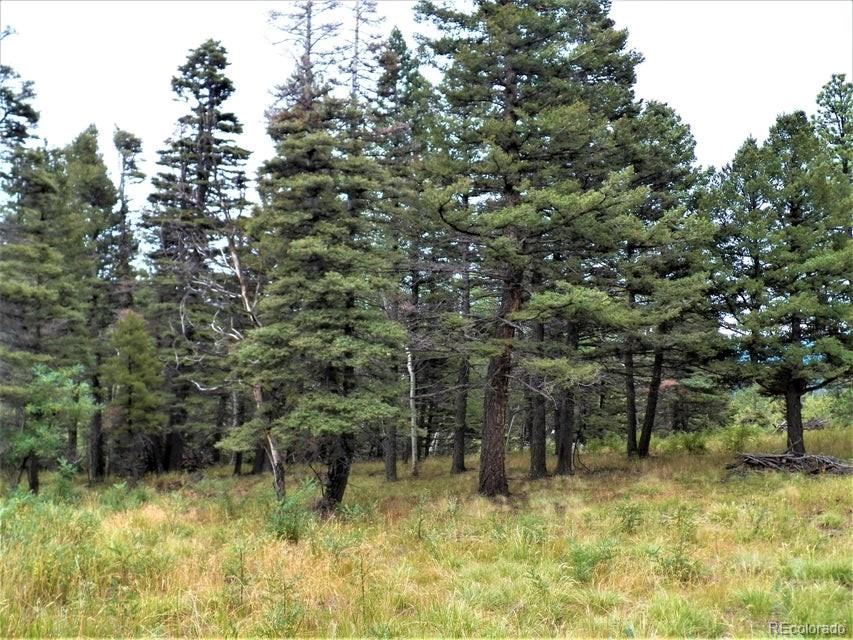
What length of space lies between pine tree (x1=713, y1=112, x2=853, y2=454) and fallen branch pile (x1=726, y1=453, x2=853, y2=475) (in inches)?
22.0

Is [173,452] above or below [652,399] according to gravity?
below

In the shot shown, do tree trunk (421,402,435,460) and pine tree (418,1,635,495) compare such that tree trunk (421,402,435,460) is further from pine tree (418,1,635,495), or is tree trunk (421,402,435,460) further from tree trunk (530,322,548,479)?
pine tree (418,1,635,495)

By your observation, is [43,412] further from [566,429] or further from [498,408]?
[566,429]

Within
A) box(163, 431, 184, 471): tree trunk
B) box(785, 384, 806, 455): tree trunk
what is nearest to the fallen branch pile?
box(785, 384, 806, 455): tree trunk

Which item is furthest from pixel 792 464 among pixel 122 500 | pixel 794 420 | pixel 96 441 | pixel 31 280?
pixel 96 441

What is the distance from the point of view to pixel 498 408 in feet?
41.3

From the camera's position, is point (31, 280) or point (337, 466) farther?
point (31, 280)

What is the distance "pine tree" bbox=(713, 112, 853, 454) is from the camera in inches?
482

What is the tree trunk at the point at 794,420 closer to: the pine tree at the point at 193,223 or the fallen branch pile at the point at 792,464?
the fallen branch pile at the point at 792,464

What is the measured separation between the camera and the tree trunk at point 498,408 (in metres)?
12.6

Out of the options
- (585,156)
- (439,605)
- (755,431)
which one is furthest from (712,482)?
(439,605)

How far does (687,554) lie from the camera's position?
5910 mm

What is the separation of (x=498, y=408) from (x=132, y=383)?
61.8 ft

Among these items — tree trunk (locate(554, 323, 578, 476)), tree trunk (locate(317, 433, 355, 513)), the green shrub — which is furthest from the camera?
the green shrub
